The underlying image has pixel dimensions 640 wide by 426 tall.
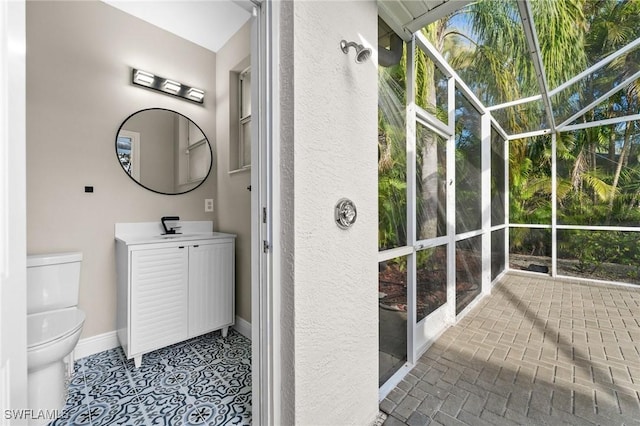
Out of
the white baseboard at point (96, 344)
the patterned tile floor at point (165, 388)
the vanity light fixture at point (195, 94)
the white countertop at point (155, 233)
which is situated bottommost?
the patterned tile floor at point (165, 388)

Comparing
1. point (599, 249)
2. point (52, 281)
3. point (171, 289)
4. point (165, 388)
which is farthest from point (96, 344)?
point (599, 249)

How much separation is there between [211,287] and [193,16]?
2.47m

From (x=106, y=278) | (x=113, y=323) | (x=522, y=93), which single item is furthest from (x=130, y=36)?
(x=522, y=93)

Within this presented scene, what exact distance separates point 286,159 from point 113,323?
231 cm

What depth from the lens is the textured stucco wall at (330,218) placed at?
1.13 m

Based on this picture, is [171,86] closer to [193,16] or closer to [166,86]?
[166,86]

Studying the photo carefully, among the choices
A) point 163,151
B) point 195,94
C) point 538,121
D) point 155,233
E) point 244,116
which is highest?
point 538,121

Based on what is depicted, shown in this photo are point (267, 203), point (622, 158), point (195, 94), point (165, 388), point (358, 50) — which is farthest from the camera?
point (622, 158)

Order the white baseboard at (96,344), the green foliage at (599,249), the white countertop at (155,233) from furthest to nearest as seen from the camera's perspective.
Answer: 1. the green foliage at (599,249)
2. the white countertop at (155,233)
3. the white baseboard at (96,344)

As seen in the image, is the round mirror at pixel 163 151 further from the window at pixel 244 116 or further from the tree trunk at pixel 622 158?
the tree trunk at pixel 622 158

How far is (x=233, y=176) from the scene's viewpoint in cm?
270

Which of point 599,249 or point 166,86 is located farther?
point 599,249

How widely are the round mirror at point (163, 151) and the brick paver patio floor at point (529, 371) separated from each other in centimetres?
260

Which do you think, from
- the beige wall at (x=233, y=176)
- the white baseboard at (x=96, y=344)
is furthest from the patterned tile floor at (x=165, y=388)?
the beige wall at (x=233, y=176)
